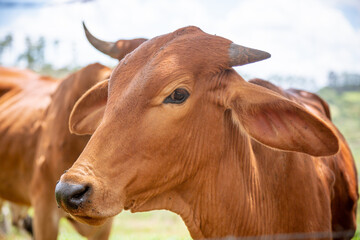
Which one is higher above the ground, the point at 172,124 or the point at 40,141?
the point at 172,124

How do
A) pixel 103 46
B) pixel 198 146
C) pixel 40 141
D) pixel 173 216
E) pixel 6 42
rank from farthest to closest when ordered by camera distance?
1. pixel 6 42
2. pixel 173 216
3. pixel 40 141
4. pixel 103 46
5. pixel 198 146

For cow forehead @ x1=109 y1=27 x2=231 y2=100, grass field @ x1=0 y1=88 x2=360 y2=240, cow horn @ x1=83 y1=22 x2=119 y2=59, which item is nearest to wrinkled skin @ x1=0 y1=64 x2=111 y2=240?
cow horn @ x1=83 y1=22 x2=119 y2=59

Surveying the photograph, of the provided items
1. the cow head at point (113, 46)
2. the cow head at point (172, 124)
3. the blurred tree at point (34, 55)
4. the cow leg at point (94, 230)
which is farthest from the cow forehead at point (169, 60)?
the blurred tree at point (34, 55)

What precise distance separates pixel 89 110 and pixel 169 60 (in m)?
0.98

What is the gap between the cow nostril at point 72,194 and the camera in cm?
193

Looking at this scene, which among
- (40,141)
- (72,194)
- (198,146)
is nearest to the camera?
(72,194)

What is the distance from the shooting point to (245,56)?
7.93ft

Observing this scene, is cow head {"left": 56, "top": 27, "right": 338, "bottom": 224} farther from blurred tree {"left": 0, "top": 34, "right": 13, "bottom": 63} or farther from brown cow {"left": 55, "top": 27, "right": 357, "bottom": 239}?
blurred tree {"left": 0, "top": 34, "right": 13, "bottom": 63}

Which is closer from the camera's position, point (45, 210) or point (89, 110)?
point (89, 110)

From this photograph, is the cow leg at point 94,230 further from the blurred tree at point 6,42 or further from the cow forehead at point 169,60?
the blurred tree at point 6,42

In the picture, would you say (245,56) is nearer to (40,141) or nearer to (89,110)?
(89,110)

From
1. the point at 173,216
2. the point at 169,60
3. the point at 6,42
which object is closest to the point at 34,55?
the point at 6,42

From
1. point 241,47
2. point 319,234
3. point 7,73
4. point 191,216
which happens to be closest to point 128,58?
point 241,47

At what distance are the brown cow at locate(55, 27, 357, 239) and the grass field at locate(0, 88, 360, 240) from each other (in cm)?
581
